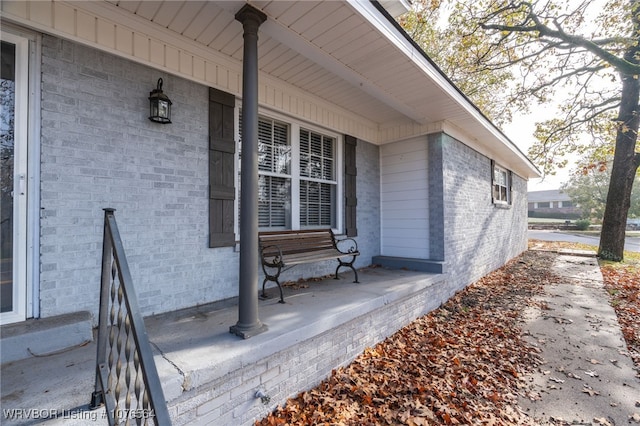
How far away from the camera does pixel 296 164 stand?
448cm

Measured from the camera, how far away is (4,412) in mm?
1510

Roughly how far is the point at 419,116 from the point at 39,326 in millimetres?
5352

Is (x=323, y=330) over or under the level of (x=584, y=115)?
under

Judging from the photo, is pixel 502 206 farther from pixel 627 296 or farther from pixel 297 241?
pixel 297 241

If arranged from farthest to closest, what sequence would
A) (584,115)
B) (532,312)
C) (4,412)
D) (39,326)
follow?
(584,115) < (532,312) < (39,326) < (4,412)

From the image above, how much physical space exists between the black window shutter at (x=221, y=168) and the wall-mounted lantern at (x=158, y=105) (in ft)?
1.75

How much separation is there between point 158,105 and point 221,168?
0.89m

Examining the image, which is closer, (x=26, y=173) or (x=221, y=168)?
(x=26, y=173)

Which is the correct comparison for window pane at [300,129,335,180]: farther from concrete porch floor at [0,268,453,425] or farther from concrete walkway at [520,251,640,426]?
concrete walkway at [520,251,640,426]

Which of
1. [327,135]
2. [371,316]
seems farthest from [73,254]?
[327,135]

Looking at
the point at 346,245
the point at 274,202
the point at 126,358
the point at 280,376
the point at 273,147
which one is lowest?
the point at 280,376

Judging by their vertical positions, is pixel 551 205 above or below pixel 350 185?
above

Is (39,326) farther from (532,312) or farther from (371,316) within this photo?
(532,312)

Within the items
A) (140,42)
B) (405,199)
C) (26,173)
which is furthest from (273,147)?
Result: (405,199)
